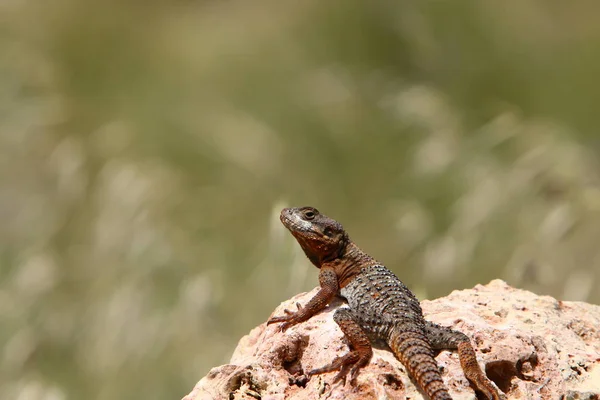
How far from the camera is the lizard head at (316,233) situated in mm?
3016

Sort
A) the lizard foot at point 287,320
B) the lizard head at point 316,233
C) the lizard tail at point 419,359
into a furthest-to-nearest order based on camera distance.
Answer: the lizard head at point 316,233 < the lizard foot at point 287,320 < the lizard tail at point 419,359

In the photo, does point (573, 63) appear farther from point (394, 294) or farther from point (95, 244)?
point (95, 244)

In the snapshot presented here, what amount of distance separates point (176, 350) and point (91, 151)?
6.07ft

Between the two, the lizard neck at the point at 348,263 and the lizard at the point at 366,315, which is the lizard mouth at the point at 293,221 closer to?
the lizard at the point at 366,315

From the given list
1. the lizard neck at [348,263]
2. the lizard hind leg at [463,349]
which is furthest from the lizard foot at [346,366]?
the lizard neck at [348,263]

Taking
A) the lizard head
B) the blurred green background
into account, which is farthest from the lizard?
the blurred green background

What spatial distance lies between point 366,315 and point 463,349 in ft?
1.29

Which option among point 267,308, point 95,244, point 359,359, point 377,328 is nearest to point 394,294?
point 377,328

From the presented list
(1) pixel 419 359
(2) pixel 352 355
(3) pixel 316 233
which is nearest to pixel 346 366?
(2) pixel 352 355

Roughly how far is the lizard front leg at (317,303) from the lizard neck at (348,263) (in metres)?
0.05

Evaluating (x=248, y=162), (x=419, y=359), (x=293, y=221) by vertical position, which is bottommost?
(x=419, y=359)

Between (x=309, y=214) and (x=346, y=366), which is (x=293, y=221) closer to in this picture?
(x=309, y=214)

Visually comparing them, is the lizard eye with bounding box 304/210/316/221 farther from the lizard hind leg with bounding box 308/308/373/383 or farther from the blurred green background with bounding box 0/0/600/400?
the lizard hind leg with bounding box 308/308/373/383

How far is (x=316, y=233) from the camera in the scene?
304 centimetres
